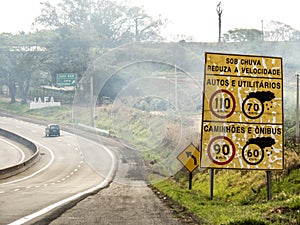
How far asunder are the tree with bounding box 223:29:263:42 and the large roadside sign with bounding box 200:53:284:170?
238ft

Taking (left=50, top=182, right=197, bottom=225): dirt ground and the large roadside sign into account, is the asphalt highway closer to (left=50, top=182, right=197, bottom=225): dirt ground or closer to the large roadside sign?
(left=50, top=182, right=197, bottom=225): dirt ground

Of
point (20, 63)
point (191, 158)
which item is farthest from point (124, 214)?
point (20, 63)

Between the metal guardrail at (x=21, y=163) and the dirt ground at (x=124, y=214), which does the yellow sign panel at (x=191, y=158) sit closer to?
the dirt ground at (x=124, y=214)

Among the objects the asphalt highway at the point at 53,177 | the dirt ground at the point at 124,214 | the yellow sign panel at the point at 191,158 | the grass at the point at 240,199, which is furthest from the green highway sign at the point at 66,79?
the dirt ground at the point at 124,214

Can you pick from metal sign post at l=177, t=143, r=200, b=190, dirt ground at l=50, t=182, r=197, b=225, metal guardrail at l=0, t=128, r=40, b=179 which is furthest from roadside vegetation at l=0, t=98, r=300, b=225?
metal guardrail at l=0, t=128, r=40, b=179

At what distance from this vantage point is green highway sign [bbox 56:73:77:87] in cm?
7888

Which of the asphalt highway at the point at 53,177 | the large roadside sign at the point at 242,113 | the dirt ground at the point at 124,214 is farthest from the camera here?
the large roadside sign at the point at 242,113

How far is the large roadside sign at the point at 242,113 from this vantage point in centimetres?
1510

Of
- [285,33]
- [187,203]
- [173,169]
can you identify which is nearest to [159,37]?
[285,33]

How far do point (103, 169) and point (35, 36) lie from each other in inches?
2619

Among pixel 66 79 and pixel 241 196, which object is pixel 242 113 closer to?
pixel 241 196

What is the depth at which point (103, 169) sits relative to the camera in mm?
40156

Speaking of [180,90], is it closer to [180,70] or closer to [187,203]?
[180,70]

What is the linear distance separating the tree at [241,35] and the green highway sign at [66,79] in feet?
82.8
